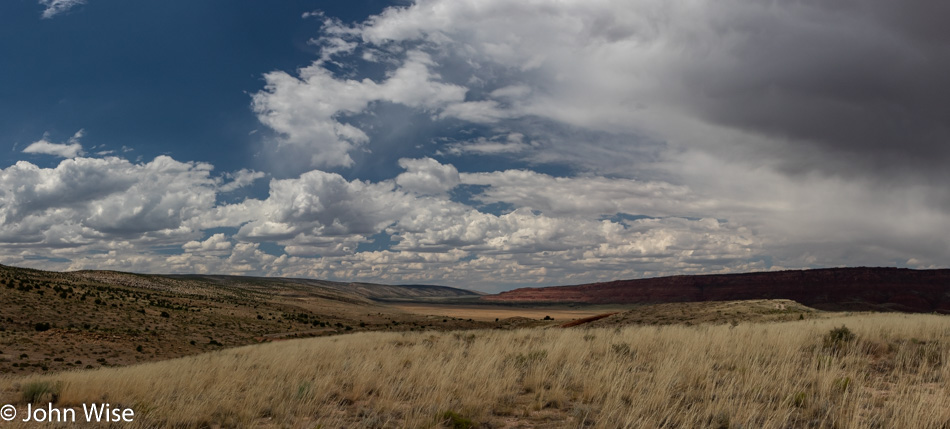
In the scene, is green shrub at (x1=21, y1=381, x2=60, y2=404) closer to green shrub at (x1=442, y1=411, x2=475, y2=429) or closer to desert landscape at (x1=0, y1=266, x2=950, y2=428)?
desert landscape at (x1=0, y1=266, x2=950, y2=428)

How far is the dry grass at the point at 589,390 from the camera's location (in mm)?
6109

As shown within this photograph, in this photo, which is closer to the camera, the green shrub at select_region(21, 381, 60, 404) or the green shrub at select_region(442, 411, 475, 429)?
the green shrub at select_region(442, 411, 475, 429)

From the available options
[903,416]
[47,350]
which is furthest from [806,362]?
[47,350]

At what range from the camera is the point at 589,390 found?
7.48 metres

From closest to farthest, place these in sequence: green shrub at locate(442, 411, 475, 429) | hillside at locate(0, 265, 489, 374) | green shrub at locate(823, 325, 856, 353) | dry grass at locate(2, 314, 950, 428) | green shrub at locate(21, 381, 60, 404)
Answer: dry grass at locate(2, 314, 950, 428) < green shrub at locate(442, 411, 475, 429) < green shrub at locate(21, 381, 60, 404) < green shrub at locate(823, 325, 856, 353) < hillside at locate(0, 265, 489, 374)

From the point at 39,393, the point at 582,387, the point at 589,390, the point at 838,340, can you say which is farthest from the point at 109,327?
the point at 838,340

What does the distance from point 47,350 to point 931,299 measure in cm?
21734

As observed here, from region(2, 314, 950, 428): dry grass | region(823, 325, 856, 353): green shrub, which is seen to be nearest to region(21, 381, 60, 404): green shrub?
region(2, 314, 950, 428): dry grass

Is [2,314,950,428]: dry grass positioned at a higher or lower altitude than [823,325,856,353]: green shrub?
lower

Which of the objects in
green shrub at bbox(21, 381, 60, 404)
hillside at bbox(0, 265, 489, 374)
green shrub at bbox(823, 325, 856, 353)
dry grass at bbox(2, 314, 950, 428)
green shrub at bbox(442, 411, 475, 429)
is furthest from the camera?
hillside at bbox(0, 265, 489, 374)

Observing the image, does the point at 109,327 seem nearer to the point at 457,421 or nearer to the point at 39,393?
the point at 39,393

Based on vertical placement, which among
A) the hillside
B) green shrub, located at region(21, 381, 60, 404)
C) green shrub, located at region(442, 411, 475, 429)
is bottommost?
the hillside

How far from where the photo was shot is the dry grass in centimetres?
611

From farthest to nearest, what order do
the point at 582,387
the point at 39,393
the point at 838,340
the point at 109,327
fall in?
the point at 109,327, the point at 838,340, the point at 39,393, the point at 582,387
